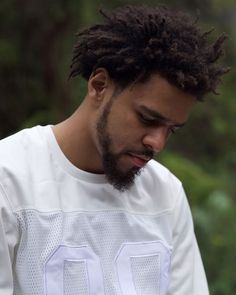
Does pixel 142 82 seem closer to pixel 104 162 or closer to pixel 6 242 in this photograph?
pixel 104 162

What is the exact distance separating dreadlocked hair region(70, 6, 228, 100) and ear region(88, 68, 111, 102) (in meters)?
0.02

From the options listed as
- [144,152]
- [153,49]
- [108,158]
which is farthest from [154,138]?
[153,49]

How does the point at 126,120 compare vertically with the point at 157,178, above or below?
above

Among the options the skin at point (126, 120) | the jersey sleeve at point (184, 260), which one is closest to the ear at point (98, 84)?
the skin at point (126, 120)

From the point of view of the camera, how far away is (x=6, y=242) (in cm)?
250

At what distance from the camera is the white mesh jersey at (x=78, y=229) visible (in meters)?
2.54

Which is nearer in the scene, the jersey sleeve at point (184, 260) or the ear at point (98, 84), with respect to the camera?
the ear at point (98, 84)

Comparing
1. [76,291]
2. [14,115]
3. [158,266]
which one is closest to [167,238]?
[158,266]

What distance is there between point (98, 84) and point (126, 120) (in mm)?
160

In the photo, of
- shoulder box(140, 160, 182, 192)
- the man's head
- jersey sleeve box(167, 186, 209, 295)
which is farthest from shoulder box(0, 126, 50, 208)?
jersey sleeve box(167, 186, 209, 295)

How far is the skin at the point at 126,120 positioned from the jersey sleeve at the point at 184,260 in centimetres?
39

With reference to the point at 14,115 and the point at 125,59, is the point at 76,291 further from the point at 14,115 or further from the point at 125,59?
the point at 14,115

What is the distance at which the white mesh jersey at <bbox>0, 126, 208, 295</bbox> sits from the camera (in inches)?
99.9

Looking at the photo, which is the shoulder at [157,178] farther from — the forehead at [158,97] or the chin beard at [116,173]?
the forehead at [158,97]
